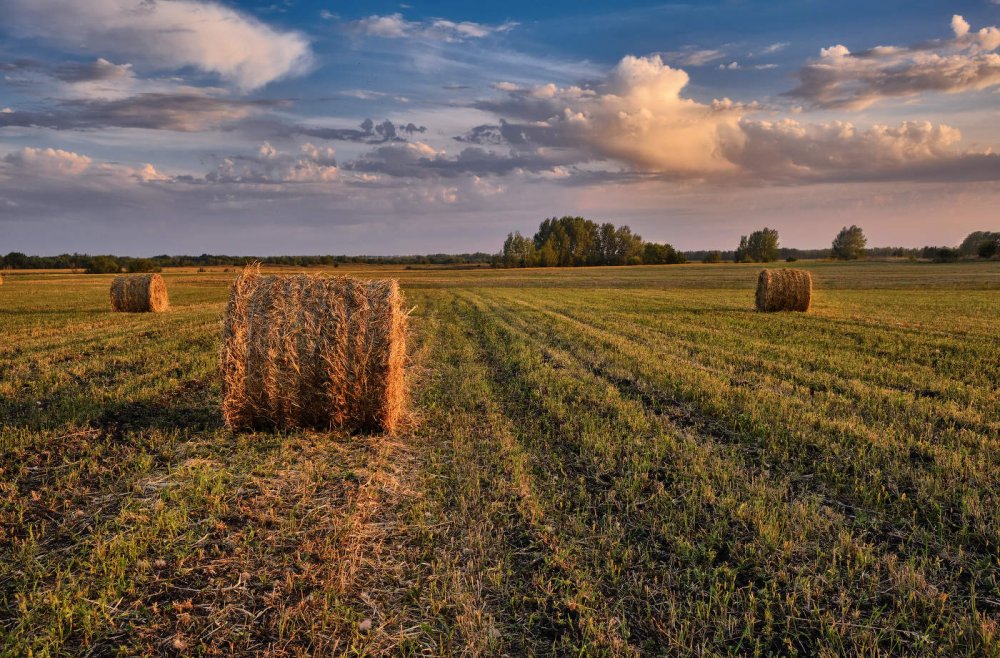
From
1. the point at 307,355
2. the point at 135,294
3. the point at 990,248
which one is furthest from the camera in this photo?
the point at 990,248

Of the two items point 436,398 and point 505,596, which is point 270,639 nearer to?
point 505,596

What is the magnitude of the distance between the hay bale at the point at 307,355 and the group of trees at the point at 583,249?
109 meters

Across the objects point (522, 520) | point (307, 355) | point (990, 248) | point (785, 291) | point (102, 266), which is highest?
point (990, 248)

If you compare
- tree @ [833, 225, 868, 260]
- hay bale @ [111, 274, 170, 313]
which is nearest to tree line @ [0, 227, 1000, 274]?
tree @ [833, 225, 868, 260]

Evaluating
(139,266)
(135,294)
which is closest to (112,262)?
(139,266)

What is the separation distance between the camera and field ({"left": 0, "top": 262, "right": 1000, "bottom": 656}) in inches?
149

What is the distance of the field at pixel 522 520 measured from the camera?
3773 mm

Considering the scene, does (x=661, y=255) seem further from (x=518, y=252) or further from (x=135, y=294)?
(x=135, y=294)

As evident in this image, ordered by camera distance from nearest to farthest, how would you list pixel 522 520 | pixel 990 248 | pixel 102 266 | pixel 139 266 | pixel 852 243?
pixel 522 520
pixel 102 266
pixel 990 248
pixel 139 266
pixel 852 243

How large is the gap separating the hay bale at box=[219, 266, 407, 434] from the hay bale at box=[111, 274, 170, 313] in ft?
68.9

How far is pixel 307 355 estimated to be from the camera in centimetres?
771

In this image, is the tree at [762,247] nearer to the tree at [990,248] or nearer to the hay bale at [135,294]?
the tree at [990,248]

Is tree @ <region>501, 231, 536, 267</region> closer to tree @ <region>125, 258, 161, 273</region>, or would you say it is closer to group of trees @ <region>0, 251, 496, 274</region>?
group of trees @ <region>0, 251, 496, 274</region>

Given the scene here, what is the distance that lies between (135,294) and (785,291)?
2806 cm
